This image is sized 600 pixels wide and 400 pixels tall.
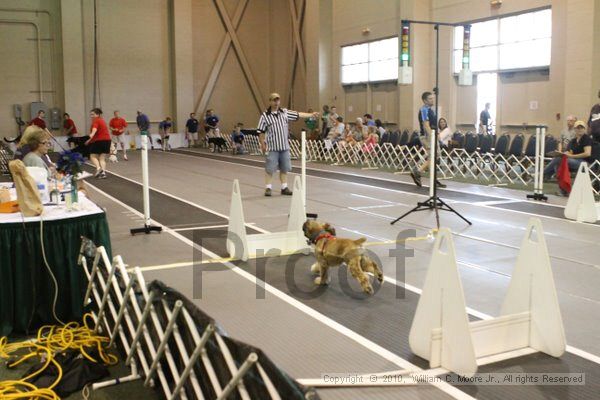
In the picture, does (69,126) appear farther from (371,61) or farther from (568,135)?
(568,135)

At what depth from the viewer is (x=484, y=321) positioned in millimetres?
3482

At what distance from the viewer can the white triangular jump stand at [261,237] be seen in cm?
587

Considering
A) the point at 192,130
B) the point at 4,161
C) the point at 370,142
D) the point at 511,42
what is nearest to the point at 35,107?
the point at 192,130

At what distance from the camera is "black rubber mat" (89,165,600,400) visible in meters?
3.13

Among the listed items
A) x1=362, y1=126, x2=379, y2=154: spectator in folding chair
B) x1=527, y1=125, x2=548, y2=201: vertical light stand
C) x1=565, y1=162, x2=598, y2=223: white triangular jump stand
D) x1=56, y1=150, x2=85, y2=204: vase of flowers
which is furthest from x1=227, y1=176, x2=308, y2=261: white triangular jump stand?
x1=362, y1=126, x2=379, y2=154: spectator in folding chair

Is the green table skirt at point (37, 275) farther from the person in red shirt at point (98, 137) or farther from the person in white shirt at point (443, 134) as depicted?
the person in white shirt at point (443, 134)

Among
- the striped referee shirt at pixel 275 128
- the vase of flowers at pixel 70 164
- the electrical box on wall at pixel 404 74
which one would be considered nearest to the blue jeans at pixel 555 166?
the electrical box on wall at pixel 404 74

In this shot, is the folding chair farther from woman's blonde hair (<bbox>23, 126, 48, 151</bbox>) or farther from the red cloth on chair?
the red cloth on chair

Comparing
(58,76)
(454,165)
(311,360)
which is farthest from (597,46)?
(58,76)

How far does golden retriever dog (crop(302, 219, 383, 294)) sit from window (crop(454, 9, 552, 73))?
11379 millimetres

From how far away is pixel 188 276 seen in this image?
5344 millimetres

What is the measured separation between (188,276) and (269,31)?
22.8 m

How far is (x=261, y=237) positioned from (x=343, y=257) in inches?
58.7

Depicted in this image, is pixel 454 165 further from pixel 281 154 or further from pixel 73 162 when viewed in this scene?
pixel 73 162
